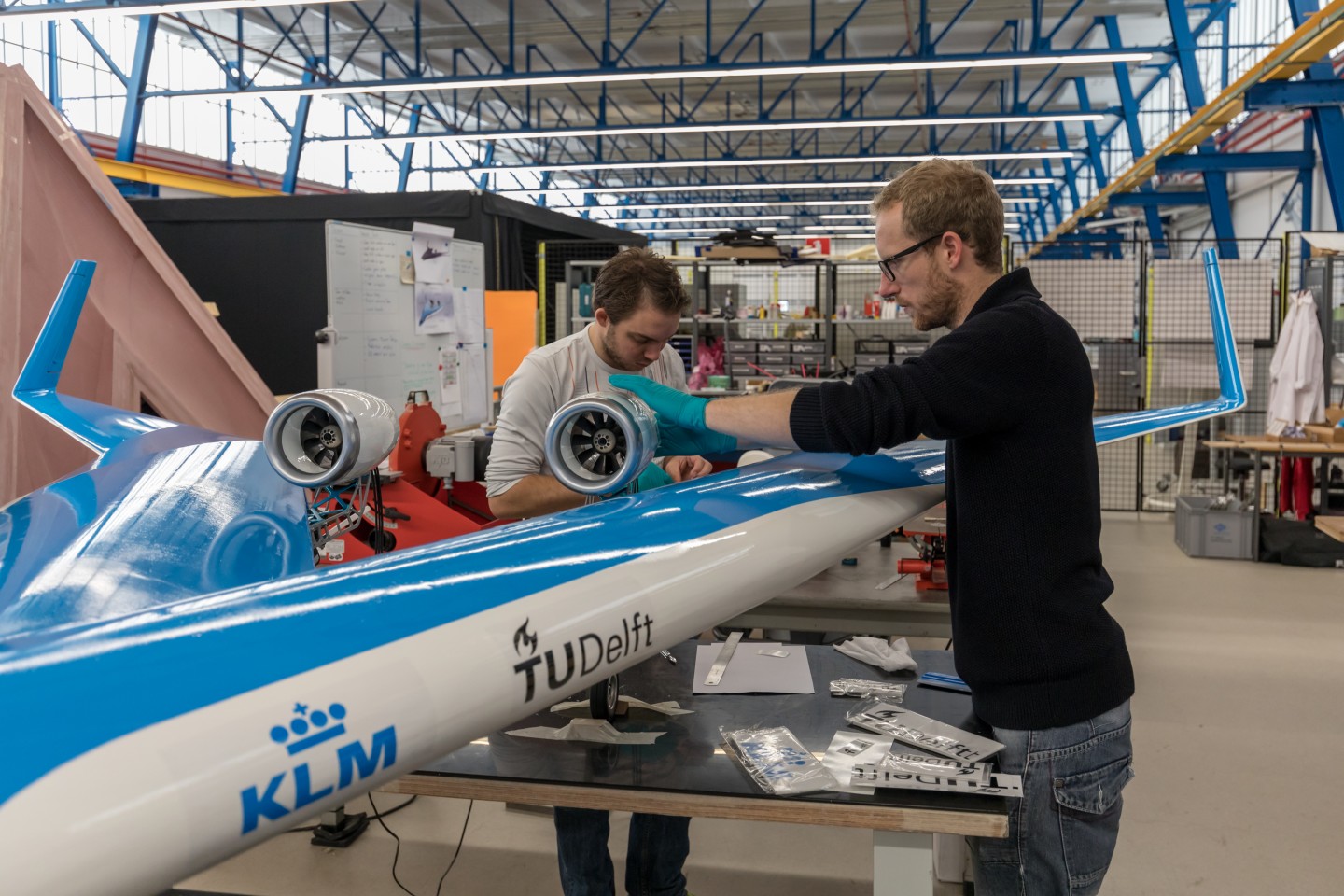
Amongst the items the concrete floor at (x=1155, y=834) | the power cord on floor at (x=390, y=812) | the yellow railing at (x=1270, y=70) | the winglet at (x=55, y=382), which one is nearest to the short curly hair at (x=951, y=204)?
the concrete floor at (x=1155, y=834)

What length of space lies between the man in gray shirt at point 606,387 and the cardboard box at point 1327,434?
256 inches

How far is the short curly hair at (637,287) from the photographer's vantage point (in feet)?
8.11

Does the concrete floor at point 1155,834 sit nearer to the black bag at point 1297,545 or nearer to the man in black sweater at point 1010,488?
the man in black sweater at point 1010,488

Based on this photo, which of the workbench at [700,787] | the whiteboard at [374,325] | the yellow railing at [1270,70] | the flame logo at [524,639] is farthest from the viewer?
the yellow railing at [1270,70]

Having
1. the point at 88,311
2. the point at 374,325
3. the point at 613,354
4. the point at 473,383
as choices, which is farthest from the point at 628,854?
A: the point at 473,383

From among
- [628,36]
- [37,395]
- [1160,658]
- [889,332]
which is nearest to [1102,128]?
[628,36]

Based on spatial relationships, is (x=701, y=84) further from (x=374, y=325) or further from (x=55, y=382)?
(x=55, y=382)

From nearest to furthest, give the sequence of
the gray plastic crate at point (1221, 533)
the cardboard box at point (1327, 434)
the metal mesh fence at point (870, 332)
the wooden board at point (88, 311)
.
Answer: the wooden board at point (88, 311), the cardboard box at point (1327, 434), the gray plastic crate at point (1221, 533), the metal mesh fence at point (870, 332)

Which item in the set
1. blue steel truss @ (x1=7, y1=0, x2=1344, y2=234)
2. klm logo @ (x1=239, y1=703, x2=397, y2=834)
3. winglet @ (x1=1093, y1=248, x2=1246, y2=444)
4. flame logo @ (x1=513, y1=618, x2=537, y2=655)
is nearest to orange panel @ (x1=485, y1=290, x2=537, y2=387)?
blue steel truss @ (x1=7, y1=0, x2=1344, y2=234)

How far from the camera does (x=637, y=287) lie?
247 cm

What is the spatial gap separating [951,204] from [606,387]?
92 cm

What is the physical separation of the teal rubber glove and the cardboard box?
6.94 metres

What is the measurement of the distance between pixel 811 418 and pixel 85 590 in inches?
42.6

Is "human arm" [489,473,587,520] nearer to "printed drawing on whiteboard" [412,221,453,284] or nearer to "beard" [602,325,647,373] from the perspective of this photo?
"beard" [602,325,647,373]
